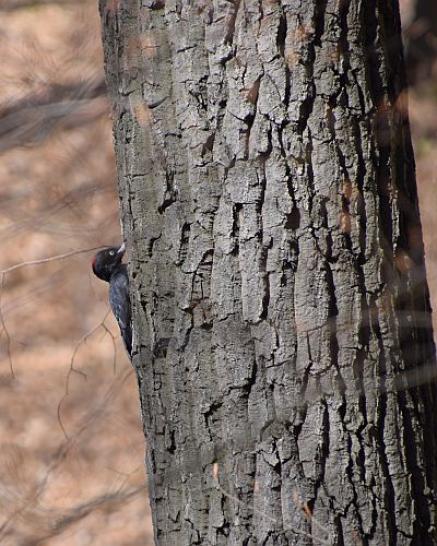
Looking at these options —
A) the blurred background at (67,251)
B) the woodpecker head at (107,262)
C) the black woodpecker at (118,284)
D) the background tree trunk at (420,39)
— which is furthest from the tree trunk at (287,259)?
the background tree trunk at (420,39)

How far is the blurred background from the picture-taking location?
237 inches

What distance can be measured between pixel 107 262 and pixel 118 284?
0.25m

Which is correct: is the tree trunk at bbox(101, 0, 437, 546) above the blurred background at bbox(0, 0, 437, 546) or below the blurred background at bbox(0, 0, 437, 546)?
below

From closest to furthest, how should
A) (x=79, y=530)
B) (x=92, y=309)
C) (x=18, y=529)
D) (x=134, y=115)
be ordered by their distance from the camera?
(x=134, y=115) → (x=18, y=529) → (x=79, y=530) → (x=92, y=309)

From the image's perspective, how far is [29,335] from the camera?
27.9 ft

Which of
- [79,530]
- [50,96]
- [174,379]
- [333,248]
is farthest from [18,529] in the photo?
[333,248]

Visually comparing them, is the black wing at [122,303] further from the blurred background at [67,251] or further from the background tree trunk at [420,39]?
the background tree trunk at [420,39]

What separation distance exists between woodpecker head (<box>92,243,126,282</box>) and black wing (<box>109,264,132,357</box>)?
0.22ft

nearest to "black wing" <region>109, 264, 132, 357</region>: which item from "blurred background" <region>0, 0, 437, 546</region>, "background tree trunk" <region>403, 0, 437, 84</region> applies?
"blurred background" <region>0, 0, 437, 546</region>

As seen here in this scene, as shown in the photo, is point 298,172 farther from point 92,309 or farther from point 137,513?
point 92,309

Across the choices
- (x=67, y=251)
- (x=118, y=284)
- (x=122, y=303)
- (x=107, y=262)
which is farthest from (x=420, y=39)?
(x=122, y=303)

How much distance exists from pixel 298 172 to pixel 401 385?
25.1 inches

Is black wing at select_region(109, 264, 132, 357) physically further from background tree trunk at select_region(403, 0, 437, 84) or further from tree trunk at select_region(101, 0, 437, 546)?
background tree trunk at select_region(403, 0, 437, 84)

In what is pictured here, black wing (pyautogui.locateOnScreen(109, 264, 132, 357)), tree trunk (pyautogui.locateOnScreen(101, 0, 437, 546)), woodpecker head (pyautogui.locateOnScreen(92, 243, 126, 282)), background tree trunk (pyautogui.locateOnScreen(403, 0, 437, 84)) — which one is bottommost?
tree trunk (pyautogui.locateOnScreen(101, 0, 437, 546))
